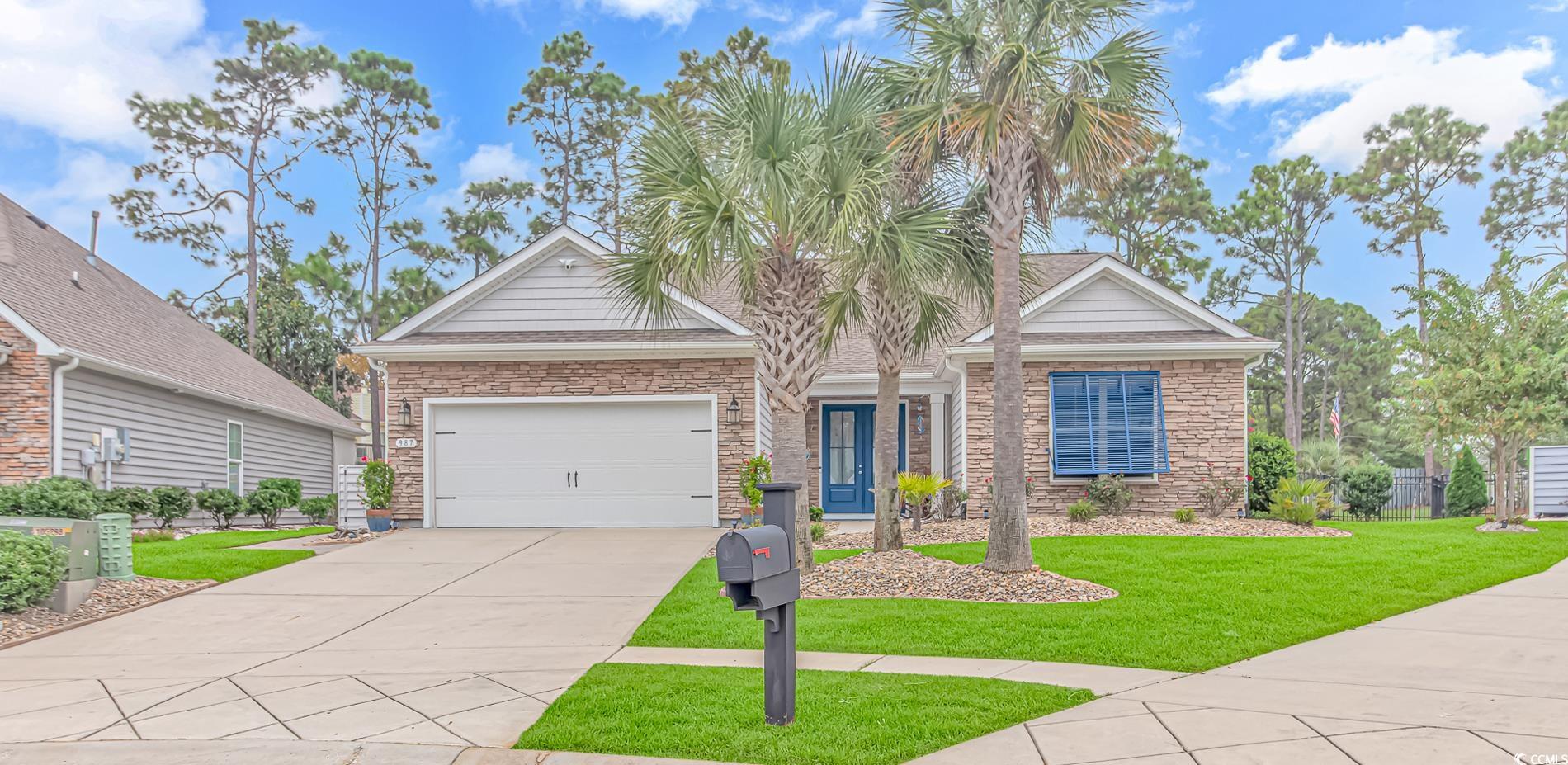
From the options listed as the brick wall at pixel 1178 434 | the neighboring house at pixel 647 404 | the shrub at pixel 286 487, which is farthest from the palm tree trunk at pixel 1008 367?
the shrub at pixel 286 487

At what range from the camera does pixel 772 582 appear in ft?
15.6

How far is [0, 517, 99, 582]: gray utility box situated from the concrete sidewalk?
8.29 m

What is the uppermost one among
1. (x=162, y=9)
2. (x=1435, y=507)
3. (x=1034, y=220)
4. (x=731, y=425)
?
(x=162, y=9)

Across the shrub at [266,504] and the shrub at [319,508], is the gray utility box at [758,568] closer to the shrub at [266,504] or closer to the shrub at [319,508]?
the shrub at [266,504]

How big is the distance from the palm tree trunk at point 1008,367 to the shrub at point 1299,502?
655cm

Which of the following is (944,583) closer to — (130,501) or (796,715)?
(796,715)

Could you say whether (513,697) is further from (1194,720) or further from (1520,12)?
(1520,12)

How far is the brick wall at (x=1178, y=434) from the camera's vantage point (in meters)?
15.2

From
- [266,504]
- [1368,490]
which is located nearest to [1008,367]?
[1368,490]

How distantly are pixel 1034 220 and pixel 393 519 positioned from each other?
409 inches

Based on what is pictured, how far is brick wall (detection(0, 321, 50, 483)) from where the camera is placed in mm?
13125

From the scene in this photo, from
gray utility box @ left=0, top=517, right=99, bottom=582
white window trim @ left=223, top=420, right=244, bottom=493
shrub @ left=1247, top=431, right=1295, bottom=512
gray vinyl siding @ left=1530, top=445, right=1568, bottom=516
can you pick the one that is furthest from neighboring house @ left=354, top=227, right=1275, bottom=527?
gray vinyl siding @ left=1530, top=445, right=1568, bottom=516

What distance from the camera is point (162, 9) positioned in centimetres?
2511

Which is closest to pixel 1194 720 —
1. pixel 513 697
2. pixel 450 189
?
pixel 513 697
